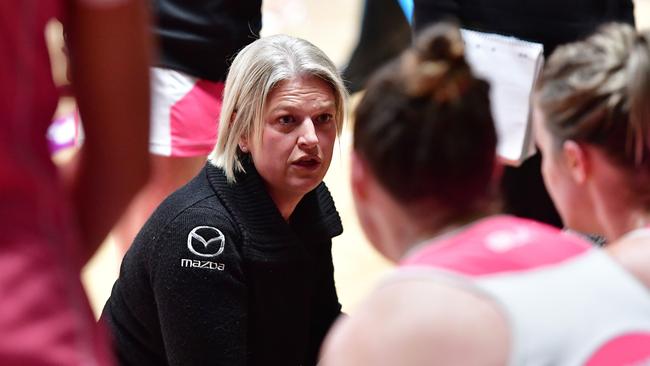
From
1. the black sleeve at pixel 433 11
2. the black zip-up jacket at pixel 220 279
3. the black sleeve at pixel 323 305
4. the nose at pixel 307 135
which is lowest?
the black sleeve at pixel 323 305

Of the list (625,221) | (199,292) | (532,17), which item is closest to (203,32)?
(532,17)

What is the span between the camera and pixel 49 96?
1048mm

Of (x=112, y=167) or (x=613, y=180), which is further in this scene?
(x=613, y=180)

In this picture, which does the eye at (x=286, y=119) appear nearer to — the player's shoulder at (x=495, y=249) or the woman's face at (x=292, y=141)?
the woman's face at (x=292, y=141)

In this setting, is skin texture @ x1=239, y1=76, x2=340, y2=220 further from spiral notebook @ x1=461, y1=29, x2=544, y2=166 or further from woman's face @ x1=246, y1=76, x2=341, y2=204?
spiral notebook @ x1=461, y1=29, x2=544, y2=166

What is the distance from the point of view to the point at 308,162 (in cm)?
233

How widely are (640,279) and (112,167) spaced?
729 mm

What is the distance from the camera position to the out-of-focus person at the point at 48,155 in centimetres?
99

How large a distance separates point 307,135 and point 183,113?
0.79 meters

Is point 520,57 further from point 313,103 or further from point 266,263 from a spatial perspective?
point 266,263

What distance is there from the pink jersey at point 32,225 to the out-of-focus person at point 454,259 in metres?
0.33

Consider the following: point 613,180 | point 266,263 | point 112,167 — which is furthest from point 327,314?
point 112,167

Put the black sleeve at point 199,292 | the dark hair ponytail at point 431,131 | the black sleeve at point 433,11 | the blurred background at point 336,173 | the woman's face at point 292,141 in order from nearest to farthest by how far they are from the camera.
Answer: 1. the dark hair ponytail at point 431,131
2. the black sleeve at point 199,292
3. the woman's face at point 292,141
4. the black sleeve at point 433,11
5. the blurred background at point 336,173

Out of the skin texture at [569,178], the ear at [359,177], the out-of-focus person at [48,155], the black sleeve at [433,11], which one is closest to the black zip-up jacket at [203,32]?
the black sleeve at [433,11]
